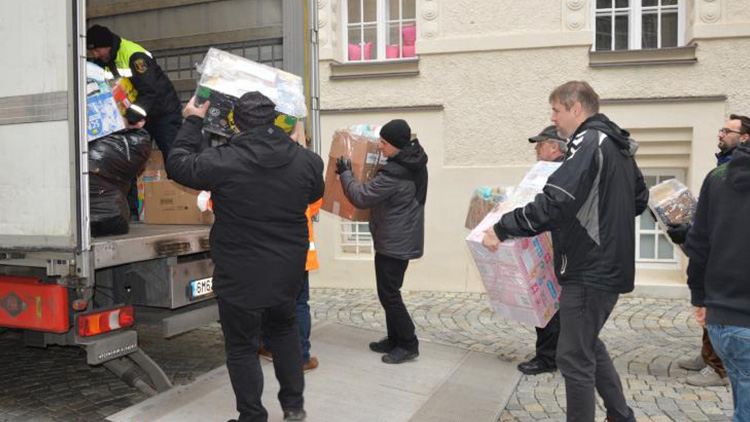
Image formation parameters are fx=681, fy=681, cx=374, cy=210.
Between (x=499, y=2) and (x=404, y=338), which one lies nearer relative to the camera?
(x=404, y=338)

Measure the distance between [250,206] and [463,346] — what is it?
2.93 meters

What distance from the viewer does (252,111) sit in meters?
3.32

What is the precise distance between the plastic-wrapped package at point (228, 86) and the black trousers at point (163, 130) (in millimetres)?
1628

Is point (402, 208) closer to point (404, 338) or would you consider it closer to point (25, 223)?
point (404, 338)

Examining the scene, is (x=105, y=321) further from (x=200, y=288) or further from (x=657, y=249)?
(x=657, y=249)

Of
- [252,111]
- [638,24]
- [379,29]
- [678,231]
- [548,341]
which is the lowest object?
[548,341]

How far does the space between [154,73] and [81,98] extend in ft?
6.30

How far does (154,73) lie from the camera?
203 inches

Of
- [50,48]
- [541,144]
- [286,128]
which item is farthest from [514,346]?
[50,48]

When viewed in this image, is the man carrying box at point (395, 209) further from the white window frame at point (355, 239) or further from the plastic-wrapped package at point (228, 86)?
the white window frame at point (355, 239)

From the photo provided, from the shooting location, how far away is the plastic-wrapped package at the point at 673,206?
4.10 meters

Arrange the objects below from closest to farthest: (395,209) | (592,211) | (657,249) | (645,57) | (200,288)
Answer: (592,211)
(200,288)
(395,209)
(645,57)
(657,249)

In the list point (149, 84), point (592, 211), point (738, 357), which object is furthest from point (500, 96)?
point (738, 357)

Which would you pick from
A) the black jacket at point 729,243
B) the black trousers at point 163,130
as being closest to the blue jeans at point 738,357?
the black jacket at point 729,243
